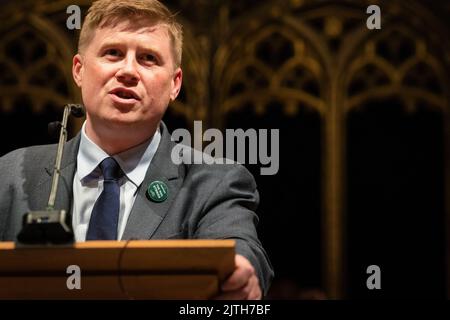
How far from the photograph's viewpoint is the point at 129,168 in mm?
3098

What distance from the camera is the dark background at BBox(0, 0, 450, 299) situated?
21.2 ft

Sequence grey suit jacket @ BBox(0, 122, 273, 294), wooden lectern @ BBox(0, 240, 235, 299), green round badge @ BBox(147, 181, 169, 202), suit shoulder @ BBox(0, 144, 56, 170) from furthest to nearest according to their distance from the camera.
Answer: suit shoulder @ BBox(0, 144, 56, 170)
green round badge @ BBox(147, 181, 169, 202)
grey suit jacket @ BBox(0, 122, 273, 294)
wooden lectern @ BBox(0, 240, 235, 299)

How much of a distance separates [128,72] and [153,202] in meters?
0.44

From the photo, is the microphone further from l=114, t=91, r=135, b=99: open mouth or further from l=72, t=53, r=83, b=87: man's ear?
l=72, t=53, r=83, b=87: man's ear

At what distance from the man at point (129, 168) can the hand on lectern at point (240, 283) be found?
14.0 inches

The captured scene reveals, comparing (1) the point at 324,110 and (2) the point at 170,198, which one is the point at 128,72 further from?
(1) the point at 324,110

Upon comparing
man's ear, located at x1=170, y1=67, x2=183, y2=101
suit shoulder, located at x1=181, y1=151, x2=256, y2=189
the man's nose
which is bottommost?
suit shoulder, located at x1=181, y1=151, x2=256, y2=189

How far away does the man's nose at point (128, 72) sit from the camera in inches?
Answer: 117

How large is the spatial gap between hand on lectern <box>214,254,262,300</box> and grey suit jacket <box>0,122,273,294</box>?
0.25 meters

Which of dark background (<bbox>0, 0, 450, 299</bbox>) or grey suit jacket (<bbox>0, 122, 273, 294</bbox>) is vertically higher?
dark background (<bbox>0, 0, 450, 299</bbox>)

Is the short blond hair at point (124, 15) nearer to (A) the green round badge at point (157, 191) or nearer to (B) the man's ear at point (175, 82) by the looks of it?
(B) the man's ear at point (175, 82)

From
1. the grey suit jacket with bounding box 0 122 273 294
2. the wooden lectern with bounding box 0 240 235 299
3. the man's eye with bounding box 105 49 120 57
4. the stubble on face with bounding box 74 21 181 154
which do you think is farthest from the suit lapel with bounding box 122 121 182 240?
the wooden lectern with bounding box 0 240 235 299

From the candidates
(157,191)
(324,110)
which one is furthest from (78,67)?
(324,110)

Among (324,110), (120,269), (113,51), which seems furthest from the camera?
(324,110)
